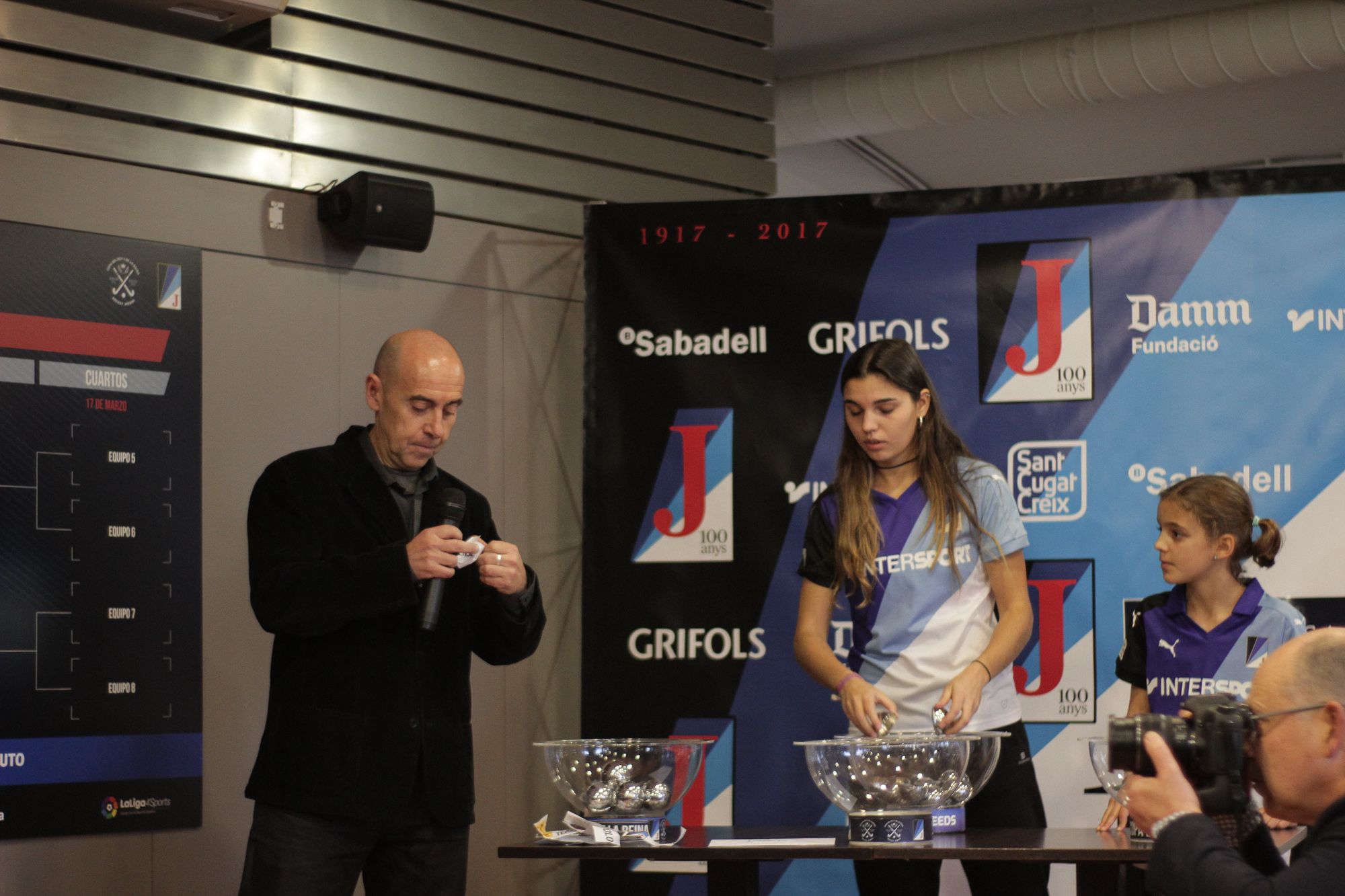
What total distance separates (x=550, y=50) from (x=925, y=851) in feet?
10.8

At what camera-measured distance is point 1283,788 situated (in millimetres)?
1749

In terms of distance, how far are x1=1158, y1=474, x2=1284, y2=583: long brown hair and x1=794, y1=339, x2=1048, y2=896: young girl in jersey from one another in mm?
572

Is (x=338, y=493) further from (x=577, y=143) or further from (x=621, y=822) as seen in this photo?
(x=577, y=143)

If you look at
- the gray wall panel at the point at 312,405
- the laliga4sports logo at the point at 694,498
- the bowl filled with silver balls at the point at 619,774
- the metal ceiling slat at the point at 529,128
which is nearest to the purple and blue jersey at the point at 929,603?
the bowl filled with silver balls at the point at 619,774

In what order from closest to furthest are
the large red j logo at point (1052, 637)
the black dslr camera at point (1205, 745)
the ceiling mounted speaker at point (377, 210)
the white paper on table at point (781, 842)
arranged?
the black dslr camera at point (1205, 745), the white paper on table at point (781, 842), the ceiling mounted speaker at point (377, 210), the large red j logo at point (1052, 637)

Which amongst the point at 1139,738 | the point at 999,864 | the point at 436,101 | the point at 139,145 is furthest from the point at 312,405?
the point at 1139,738

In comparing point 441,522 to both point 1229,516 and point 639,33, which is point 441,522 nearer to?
point 1229,516

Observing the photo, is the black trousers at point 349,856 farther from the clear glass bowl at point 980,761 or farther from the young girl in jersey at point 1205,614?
the young girl in jersey at point 1205,614

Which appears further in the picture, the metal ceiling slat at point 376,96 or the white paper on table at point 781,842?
the metal ceiling slat at point 376,96

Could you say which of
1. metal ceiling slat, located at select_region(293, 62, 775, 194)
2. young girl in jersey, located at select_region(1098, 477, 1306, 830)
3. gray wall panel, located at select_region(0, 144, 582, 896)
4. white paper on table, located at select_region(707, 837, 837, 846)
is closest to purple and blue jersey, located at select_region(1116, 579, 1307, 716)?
young girl in jersey, located at select_region(1098, 477, 1306, 830)

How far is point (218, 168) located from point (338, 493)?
1.57m

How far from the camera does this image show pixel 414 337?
2883 millimetres

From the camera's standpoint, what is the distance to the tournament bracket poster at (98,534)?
3.55 m

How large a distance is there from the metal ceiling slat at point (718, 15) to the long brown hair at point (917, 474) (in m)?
2.54
